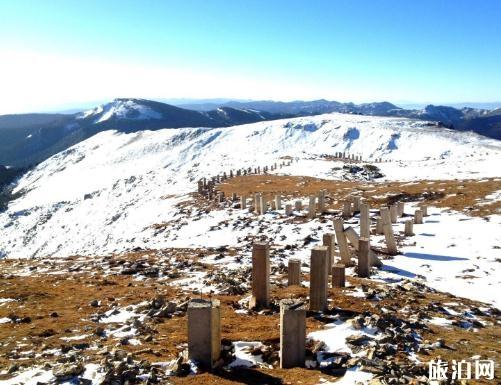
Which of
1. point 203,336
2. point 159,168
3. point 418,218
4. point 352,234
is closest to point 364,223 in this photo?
point 352,234

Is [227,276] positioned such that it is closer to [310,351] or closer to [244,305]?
[244,305]

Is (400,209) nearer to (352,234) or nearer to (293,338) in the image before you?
(352,234)

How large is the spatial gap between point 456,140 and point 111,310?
89705mm

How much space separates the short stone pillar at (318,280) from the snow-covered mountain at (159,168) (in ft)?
51.8

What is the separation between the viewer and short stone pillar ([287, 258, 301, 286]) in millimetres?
11656

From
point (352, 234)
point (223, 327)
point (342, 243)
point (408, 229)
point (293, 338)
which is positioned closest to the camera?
point (293, 338)

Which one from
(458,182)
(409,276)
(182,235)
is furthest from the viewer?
(458,182)

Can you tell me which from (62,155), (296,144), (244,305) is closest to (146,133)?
(62,155)

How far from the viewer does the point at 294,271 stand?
11.8 m

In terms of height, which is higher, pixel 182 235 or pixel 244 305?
pixel 244 305

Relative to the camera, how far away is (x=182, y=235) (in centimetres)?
2541

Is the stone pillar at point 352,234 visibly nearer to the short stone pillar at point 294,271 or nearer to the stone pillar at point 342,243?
the stone pillar at point 342,243

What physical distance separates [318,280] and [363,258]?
407cm

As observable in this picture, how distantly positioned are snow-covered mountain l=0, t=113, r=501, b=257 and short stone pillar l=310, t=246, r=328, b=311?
51.8ft
